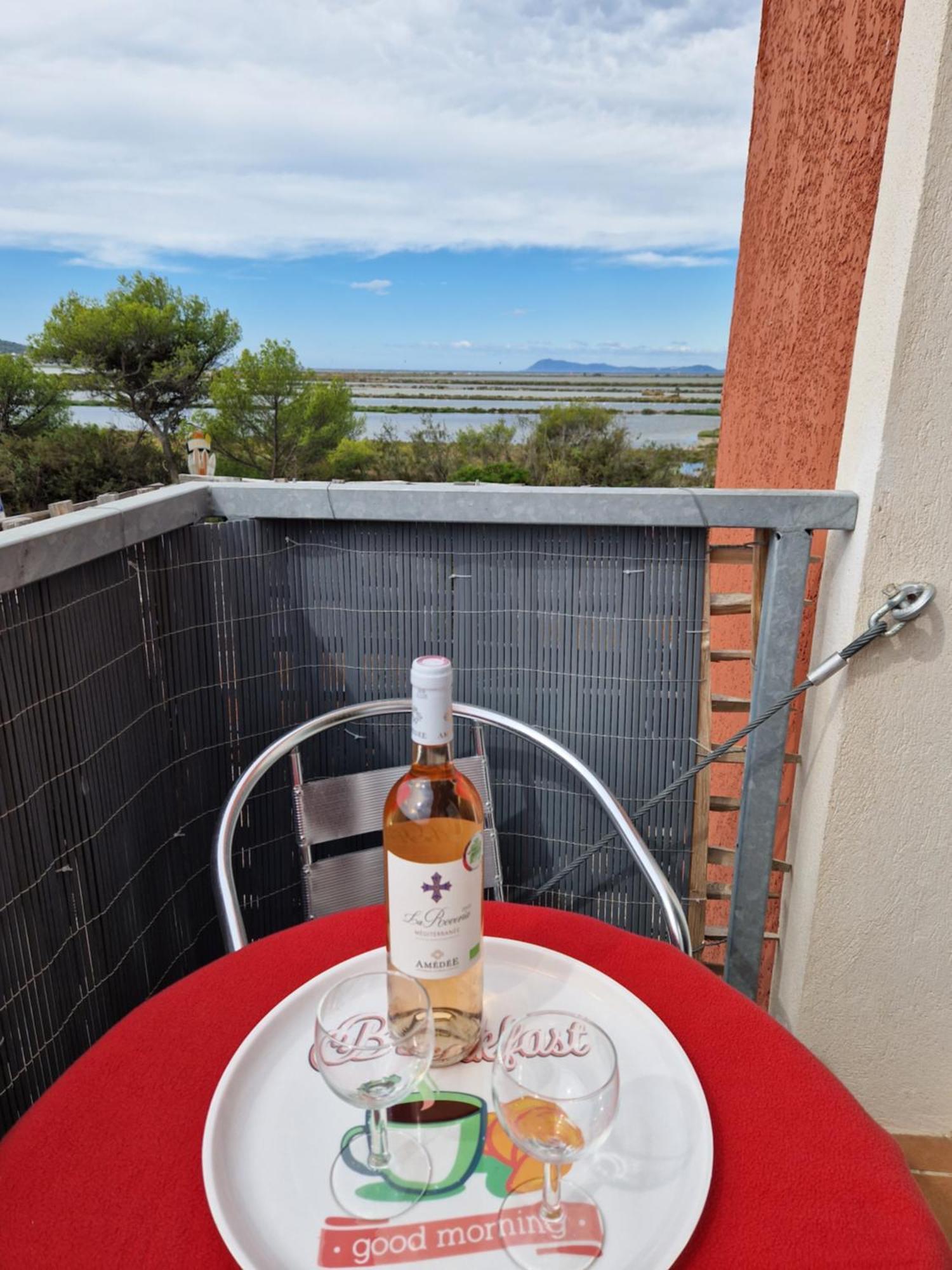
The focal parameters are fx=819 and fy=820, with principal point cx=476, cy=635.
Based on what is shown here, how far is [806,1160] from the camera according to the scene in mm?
677

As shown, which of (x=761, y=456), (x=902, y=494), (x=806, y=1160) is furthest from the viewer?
(x=761, y=456)

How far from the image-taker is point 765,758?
1624 mm

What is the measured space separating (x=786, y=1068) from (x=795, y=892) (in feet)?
3.33

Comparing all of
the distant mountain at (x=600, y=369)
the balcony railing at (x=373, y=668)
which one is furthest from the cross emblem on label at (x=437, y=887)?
the distant mountain at (x=600, y=369)

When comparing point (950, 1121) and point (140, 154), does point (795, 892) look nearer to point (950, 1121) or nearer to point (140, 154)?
point (950, 1121)

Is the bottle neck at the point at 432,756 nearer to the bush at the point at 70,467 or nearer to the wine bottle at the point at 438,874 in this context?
the wine bottle at the point at 438,874

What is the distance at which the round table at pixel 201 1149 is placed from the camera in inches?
23.9

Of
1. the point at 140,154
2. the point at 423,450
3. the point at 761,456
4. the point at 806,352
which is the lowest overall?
the point at 423,450

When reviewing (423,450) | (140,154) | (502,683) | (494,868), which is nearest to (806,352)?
(502,683)

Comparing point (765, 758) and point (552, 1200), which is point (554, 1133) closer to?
point (552, 1200)

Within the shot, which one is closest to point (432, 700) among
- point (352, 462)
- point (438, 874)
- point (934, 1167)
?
point (438, 874)

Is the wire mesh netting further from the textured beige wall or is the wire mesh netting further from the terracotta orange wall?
the terracotta orange wall

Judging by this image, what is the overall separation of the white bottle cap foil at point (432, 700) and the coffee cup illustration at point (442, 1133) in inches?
13.0

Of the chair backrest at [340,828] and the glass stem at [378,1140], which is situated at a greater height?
the glass stem at [378,1140]
